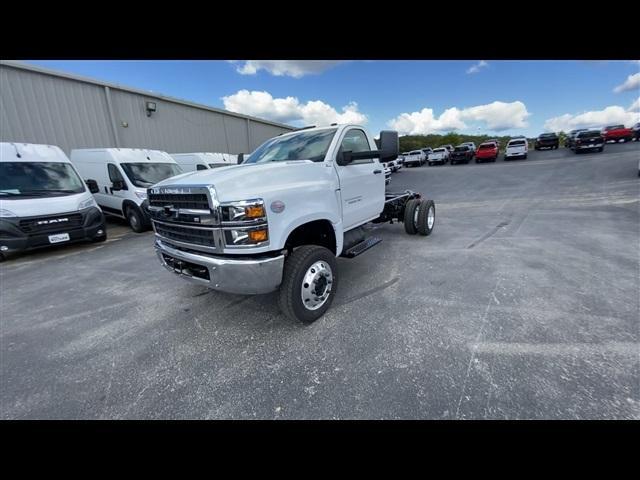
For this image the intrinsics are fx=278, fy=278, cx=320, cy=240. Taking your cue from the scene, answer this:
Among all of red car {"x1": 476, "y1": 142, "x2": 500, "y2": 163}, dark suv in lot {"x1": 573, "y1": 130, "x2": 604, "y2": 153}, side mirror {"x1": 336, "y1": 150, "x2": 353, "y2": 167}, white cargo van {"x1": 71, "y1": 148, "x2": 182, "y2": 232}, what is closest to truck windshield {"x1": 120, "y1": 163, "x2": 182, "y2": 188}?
white cargo van {"x1": 71, "y1": 148, "x2": 182, "y2": 232}

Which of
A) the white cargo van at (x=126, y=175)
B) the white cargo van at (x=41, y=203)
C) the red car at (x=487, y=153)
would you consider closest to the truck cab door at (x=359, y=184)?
the white cargo van at (x=41, y=203)

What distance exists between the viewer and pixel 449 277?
4047 millimetres

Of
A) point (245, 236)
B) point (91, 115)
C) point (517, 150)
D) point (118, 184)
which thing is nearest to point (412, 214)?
point (245, 236)

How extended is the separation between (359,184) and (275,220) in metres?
1.78

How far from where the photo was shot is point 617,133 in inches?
1051

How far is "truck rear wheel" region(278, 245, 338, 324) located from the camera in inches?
109

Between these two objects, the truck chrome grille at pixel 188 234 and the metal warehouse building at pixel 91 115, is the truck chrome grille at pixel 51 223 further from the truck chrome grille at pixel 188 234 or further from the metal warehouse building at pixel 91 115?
the metal warehouse building at pixel 91 115

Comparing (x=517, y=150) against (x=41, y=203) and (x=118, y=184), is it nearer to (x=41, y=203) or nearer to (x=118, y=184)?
(x=118, y=184)

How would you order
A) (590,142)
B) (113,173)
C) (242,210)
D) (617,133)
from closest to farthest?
1. (242,210)
2. (113,173)
3. (590,142)
4. (617,133)

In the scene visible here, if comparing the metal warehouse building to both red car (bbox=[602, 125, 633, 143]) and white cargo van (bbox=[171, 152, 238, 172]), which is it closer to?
white cargo van (bbox=[171, 152, 238, 172])

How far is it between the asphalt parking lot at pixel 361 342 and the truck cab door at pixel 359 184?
3.15 ft

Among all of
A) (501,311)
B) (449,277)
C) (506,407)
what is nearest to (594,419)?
(506,407)

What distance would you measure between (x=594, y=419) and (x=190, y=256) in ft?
10.9

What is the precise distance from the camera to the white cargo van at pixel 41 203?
5625 millimetres
